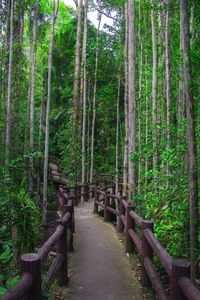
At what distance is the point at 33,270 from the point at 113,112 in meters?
19.7

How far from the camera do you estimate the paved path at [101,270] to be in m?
4.16

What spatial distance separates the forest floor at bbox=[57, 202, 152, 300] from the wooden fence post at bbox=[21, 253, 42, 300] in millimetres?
1391

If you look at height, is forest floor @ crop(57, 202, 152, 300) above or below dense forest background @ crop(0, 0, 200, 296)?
below

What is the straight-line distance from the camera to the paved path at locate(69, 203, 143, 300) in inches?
164

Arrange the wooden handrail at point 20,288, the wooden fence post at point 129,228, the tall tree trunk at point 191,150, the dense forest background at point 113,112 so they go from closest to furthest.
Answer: the wooden handrail at point 20,288 < the tall tree trunk at point 191,150 < the dense forest background at point 113,112 < the wooden fence post at point 129,228

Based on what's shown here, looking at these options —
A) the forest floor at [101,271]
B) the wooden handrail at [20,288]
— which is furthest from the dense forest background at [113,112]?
the wooden handrail at [20,288]

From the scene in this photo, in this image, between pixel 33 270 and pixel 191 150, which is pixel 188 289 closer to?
pixel 33 270

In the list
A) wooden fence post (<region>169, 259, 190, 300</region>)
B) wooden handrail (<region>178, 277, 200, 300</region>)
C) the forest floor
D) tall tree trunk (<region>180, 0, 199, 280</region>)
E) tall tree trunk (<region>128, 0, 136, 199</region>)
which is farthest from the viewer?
tall tree trunk (<region>128, 0, 136, 199</region>)

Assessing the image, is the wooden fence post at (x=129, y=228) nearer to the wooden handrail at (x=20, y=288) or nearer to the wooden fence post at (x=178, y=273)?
the wooden fence post at (x=178, y=273)

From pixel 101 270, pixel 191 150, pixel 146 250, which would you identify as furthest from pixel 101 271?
pixel 191 150

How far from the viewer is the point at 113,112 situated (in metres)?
22.0

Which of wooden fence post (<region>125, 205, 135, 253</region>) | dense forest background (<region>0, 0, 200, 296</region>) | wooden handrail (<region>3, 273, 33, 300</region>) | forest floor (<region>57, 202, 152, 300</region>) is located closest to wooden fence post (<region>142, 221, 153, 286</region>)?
forest floor (<region>57, 202, 152, 300</region>)

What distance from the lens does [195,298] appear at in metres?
2.21

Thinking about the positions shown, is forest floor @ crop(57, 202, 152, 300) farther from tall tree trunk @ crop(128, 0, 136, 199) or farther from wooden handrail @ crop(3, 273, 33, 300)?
wooden handrail @ crop(3, 273, 33, 300)
